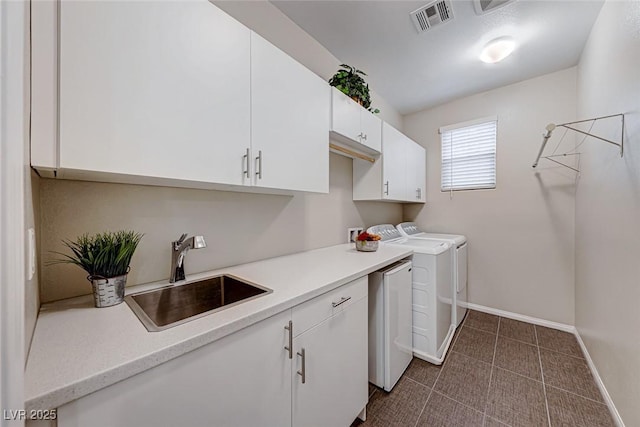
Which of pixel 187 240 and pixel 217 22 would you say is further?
pixel 187 240

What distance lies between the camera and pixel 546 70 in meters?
2.45

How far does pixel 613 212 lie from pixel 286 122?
208 centimetres

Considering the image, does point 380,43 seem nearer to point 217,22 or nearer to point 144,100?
point 217,22

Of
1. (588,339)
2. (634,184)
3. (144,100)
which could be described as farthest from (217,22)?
(588,339)

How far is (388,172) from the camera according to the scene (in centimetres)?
239

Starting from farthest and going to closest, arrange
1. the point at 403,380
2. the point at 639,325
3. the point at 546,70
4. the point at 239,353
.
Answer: the point at 546,70 < the point at 403,380 < the point at 639,325 < the point at 239,353

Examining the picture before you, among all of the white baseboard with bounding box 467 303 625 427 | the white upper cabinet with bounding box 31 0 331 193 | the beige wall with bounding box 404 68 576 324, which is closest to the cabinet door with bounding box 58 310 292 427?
the white upper cabinet with bounding box 31 0 331 193

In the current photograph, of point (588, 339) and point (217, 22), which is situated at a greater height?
point (217, 22)

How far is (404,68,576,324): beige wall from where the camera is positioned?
2455 millimetres

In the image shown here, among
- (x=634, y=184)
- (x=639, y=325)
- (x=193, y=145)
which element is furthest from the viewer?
(x=634, y=184)

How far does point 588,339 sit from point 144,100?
3335 mm

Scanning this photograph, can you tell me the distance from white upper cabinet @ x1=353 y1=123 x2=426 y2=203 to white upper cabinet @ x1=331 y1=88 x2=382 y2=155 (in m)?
0.15

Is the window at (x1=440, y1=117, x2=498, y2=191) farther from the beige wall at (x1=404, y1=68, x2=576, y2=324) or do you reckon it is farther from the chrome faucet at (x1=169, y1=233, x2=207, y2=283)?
the chrome faucet at (x1=169, y1=233, x2=207, y2=283)

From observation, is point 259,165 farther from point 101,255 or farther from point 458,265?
point 458,265
